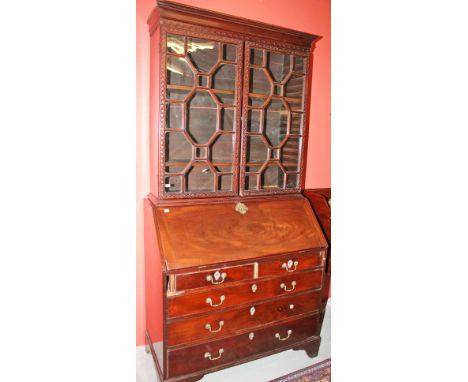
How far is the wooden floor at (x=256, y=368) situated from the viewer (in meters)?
2.00

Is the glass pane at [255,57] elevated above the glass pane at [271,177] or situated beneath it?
elevated above

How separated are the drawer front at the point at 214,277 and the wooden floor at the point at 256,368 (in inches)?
30.3

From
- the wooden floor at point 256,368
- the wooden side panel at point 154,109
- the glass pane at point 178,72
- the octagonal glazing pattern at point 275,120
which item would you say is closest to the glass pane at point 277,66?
the octagonal glazing pattern at point 275,120

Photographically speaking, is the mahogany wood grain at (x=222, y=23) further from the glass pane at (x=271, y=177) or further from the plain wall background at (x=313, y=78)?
the glass pane at (x=271, y=177)

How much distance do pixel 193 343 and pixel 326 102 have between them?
2.27m

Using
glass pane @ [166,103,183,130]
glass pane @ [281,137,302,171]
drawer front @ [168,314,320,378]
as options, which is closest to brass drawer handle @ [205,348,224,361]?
drawer front @ [168,314,320,378]

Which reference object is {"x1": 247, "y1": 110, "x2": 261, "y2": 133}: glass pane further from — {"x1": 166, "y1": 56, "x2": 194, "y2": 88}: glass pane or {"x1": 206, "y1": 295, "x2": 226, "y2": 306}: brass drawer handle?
{"x1": 206, "y1": 295, "x2": 226, "y2": 306}: brass drawer handle

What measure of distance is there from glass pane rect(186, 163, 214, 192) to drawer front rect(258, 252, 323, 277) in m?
0.67

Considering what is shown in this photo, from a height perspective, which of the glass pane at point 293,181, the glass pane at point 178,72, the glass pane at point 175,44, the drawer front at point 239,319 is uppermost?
the glass pane at point 175,44

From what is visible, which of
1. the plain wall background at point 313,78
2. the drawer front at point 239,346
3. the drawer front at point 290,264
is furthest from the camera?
the plain wall background at point 313,78

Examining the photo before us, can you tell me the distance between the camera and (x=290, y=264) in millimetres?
1906

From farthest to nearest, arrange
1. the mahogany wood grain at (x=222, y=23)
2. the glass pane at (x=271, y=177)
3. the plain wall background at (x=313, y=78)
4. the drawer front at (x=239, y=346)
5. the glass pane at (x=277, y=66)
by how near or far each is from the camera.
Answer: the glass pane at (x=271, y=177) < the glass pane at (x=277, y=66) < the plain wall background at (x=313, y=78) < the drawer front at (x=239, y=346) < the mahogany wood grain at (x=222, y=23)

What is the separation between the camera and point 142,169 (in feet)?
6.73
